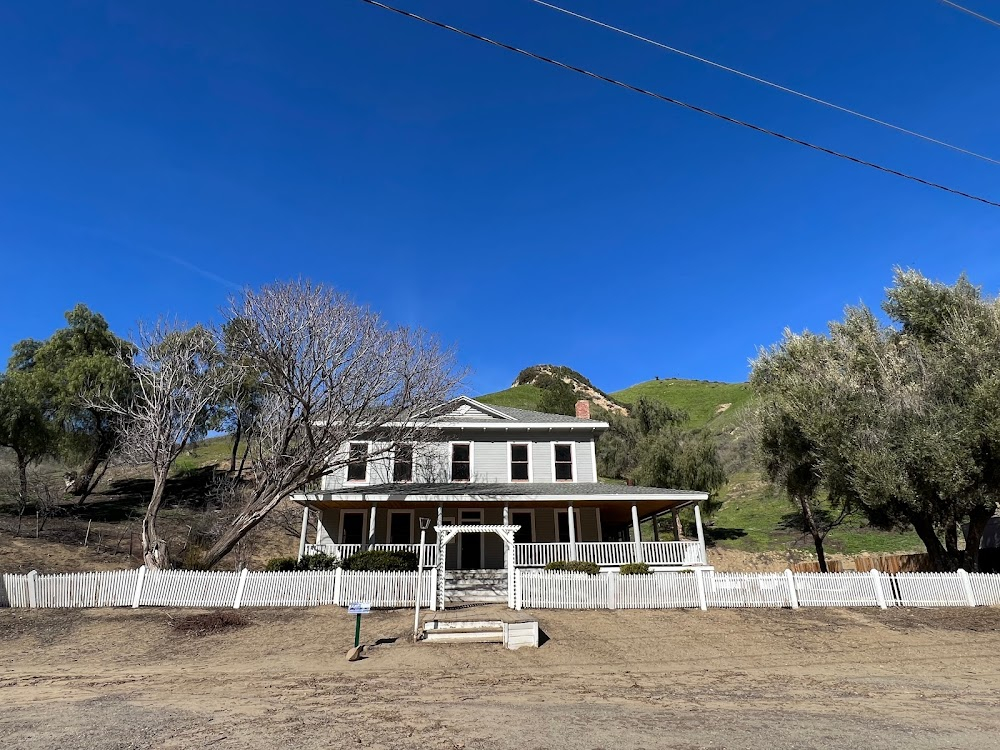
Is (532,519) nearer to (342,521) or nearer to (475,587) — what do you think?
(475,587)

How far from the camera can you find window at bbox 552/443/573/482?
22625 mm

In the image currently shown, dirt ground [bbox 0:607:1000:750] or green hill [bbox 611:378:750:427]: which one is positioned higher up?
green hill [bbox 611:378:750:427]

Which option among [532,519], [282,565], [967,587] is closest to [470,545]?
[532,519]

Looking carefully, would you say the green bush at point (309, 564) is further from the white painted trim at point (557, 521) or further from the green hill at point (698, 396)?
the green hill at point (698, 396)

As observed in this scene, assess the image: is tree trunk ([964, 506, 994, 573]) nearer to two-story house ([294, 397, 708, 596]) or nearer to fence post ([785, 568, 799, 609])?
fence post ([785, 568, 799, 609])

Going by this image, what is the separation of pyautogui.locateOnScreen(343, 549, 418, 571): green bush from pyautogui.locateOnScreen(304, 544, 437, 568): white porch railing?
905 mm

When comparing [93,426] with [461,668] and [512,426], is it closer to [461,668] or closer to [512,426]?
[512,426]

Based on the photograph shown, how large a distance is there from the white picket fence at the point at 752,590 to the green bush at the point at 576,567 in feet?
5.27

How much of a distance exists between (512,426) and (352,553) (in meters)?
7.68

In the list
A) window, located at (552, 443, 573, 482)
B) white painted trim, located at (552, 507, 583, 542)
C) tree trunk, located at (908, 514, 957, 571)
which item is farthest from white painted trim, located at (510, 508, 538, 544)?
tree trunk, located at (908, 514, 957, 571)

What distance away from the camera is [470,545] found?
70.6ft

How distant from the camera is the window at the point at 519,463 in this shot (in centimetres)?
2253

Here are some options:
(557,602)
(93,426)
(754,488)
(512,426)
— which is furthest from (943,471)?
(93,426)

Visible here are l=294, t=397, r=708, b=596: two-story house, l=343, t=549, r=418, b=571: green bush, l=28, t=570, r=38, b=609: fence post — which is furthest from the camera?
l=294, t=397, r=708, b=596: two-story house
